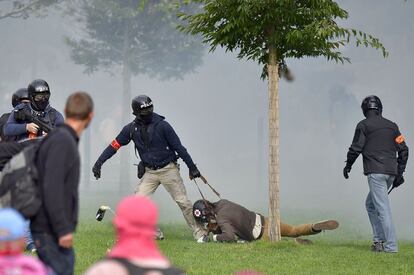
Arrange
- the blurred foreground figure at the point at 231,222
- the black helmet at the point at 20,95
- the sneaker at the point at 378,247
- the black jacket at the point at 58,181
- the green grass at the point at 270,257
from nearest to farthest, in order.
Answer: the black jacket at the point at 58,181, the green grass at the point at 270,257, the black helmet at the point at 20,95, the sneaker at the point at 378,247, the blurred foreground figure at the point at 231,222

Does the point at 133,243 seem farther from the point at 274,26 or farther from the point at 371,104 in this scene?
the point at 274,26

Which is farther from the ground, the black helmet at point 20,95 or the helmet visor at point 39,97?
the black helmet at point 20,95

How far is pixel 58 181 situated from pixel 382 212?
23.8 feet

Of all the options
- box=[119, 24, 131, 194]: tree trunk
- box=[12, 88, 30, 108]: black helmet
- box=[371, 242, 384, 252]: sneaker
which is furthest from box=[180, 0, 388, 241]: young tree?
box=[119, 24, 131, 194]: tree trunk

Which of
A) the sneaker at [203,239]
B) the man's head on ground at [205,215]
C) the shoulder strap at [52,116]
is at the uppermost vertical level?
the shoulder strap at [52,116]

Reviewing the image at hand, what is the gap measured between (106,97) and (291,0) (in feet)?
149

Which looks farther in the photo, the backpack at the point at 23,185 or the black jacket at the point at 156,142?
the black jacket at the point at 156,142

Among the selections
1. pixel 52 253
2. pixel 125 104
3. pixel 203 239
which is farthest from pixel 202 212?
pixel 125 104

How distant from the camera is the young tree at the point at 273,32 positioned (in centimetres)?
1322

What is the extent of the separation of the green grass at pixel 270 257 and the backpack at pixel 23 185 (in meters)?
4.02

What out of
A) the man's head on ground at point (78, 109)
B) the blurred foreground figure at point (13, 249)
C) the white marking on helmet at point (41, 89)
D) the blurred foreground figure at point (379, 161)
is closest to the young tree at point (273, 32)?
the blurred foreground figure at point (379, 161)

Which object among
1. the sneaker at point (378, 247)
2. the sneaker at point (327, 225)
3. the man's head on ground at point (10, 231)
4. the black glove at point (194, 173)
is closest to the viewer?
the man's head on ground at point (10, 231)

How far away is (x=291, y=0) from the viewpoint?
13.2 meters

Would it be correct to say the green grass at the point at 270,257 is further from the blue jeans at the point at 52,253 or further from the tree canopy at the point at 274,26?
the blue jeans at the point at 52,253
